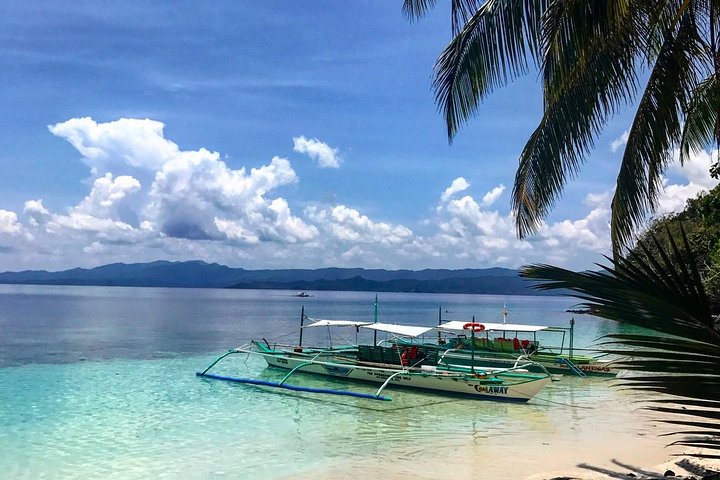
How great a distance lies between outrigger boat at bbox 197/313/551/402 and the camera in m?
15.3

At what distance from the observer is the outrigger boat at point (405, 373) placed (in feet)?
50.2

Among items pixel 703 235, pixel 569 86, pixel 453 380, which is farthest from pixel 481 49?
pixel 703 235

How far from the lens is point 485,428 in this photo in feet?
41.4

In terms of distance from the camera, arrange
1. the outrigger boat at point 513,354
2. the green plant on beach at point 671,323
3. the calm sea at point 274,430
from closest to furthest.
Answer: the green plant on beach at point 671,323 < the calm sea at point 274,430 < the outrigger boat at point 513,354

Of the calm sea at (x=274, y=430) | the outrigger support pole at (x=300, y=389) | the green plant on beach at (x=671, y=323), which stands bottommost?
the calm sea at (x=274, y=430)

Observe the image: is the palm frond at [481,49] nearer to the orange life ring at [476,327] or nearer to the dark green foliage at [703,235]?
the dark green foliage at [703,235]

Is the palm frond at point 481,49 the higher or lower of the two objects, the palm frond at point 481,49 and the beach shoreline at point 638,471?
the higher

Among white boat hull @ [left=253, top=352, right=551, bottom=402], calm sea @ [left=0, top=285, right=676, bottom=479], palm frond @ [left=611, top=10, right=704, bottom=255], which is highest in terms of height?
palm frond @ [left=611, top=10, right=704, bottom=255]

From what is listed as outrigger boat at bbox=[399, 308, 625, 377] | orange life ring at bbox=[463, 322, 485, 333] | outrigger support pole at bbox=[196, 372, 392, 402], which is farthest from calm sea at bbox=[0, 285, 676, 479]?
orange life ring at bbox=[463, 322, 485, 333]

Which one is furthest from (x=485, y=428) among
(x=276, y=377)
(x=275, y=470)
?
(x=276, y=377)

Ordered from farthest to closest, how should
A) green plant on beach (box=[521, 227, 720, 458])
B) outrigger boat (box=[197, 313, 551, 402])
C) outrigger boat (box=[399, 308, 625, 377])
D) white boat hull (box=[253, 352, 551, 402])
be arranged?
1. outrigger boat (box=[399, 308, 625, 377])
2. outrigger boat (box=[197, 313, 551, 402])
3. white boat hull (box=[253, 352, 551, 402])
4. green plant on beach (box=[521, 227, 720, 458])

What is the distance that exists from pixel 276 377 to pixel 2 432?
8.60m

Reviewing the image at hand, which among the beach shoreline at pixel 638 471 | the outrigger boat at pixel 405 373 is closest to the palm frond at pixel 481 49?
the beach shoreline at pixel 638 471

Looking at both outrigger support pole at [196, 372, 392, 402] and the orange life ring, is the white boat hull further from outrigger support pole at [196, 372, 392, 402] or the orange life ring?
the orange life ring
